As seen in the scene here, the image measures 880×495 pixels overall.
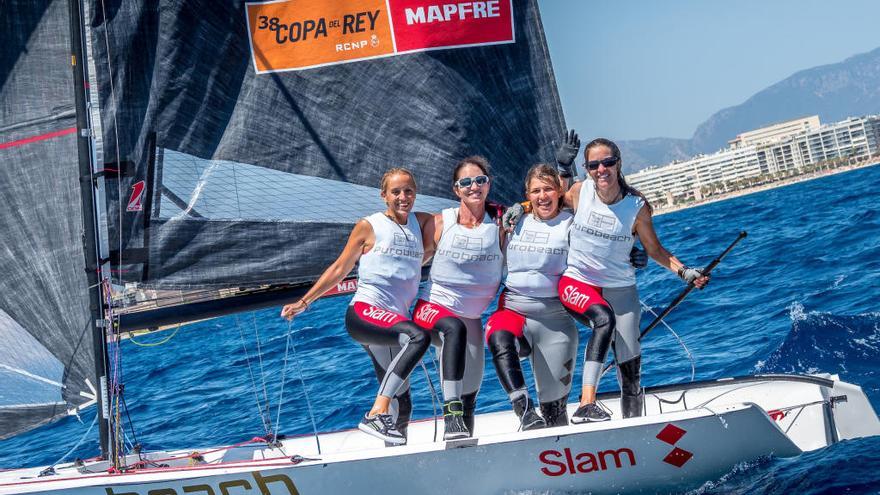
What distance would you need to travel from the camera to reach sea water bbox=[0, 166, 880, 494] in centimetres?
533

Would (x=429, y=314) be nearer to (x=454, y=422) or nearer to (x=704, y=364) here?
(x=454, y=422)

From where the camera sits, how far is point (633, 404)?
5.30 metres

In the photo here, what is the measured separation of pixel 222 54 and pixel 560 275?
99.3 inches

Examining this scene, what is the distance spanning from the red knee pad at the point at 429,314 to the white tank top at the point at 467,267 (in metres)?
0.04

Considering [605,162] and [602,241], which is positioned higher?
[605,162]

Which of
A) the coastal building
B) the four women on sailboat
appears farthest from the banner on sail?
the coastal building

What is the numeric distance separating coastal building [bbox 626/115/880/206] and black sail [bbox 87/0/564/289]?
112 metres

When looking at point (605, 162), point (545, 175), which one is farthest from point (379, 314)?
point (605, 162)

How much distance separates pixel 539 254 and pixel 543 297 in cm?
24

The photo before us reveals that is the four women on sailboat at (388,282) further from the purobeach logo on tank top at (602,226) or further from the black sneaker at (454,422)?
the purobeach logo on tank top at (602,226)

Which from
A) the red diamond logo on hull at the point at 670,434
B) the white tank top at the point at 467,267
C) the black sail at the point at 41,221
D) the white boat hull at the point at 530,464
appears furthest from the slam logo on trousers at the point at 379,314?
the black sail at the point at 41,221

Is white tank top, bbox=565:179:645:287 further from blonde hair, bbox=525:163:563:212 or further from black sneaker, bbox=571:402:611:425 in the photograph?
black sneaker, bbox=571:402:611:425

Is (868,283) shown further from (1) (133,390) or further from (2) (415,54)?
(1) (133,390)

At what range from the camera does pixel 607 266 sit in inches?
205
